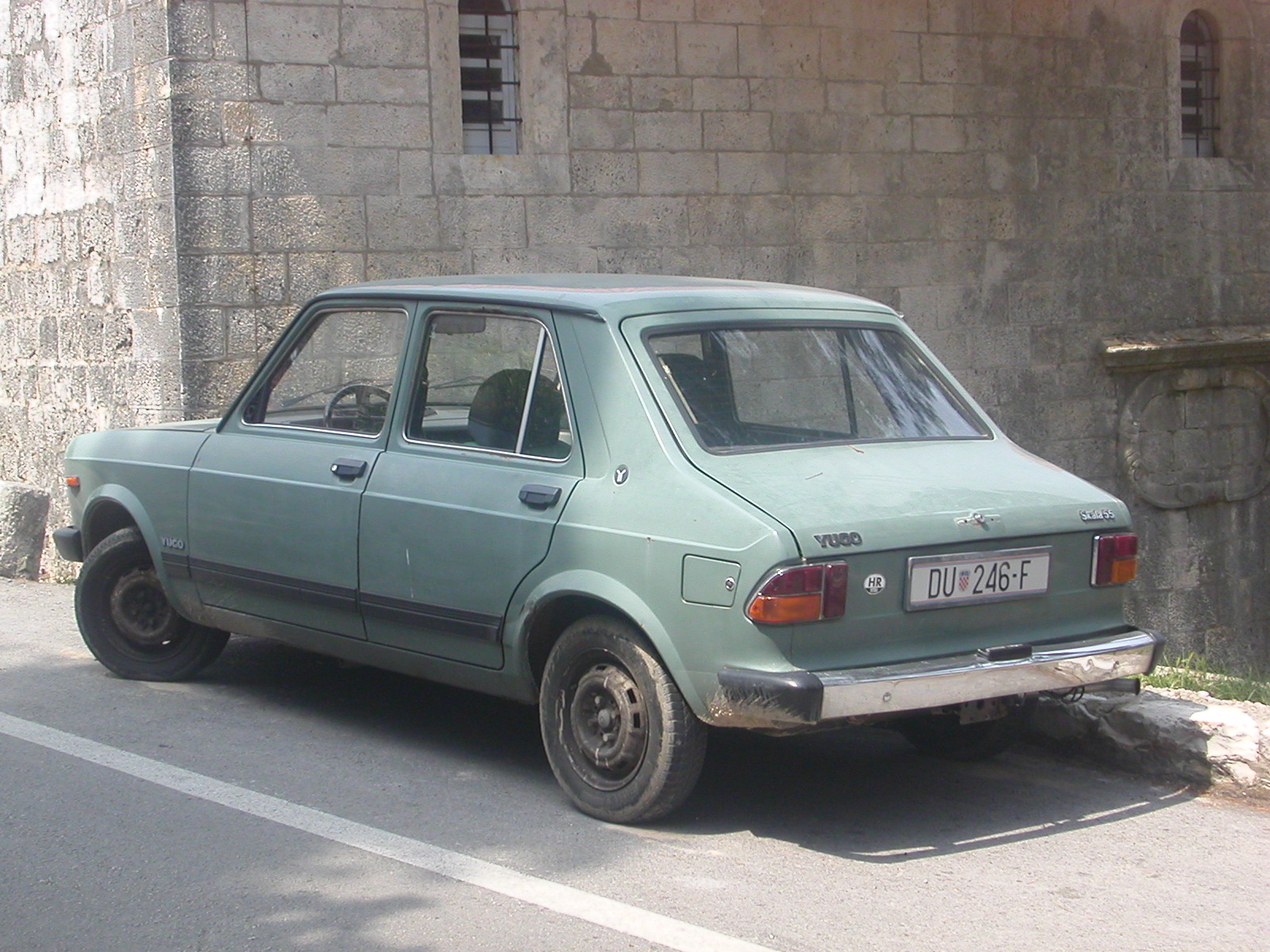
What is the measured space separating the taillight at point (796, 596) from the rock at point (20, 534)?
7313 millimetres

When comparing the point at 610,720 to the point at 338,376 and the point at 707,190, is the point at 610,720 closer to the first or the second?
the point at 338,376

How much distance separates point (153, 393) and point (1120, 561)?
22.2 feet

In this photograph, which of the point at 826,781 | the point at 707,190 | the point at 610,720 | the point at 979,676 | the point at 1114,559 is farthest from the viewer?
the point at 707,190

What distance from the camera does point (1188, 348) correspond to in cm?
1297

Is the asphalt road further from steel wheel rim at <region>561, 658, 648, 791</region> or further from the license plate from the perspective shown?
the license plate

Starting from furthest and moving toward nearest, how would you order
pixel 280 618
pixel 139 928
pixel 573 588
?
pixel 280 618 < pixel 573 588 < pixel 139 928

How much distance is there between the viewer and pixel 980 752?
5434 mm

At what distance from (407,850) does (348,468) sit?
4.99ft

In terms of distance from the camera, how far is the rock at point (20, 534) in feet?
33.2

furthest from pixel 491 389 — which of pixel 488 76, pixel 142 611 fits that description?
pixel 488 76

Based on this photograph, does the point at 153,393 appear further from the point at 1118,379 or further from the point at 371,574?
the point at 1118,379

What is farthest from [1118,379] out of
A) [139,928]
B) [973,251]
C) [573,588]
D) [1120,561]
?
[139,928]

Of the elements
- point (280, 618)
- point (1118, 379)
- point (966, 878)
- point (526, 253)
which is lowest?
point (966, 878)

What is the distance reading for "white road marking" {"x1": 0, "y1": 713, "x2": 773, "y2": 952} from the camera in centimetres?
384
